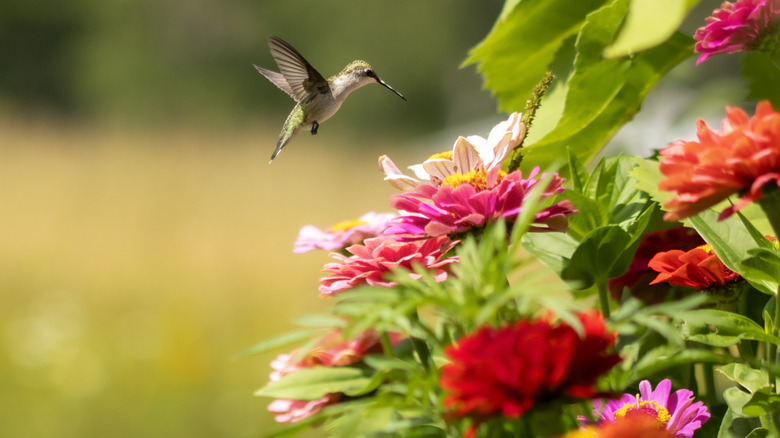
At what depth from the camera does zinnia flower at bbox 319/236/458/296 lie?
30cm

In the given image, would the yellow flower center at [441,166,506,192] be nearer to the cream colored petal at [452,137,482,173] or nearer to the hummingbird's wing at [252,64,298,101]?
the cream colored petal at [452,137,482,173]

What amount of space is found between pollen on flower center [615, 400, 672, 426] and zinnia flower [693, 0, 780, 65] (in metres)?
0.16

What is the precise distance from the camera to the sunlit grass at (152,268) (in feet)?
7.23

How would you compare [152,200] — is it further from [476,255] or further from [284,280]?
[476,255]

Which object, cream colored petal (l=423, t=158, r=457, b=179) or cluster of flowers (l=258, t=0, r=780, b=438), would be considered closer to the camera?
cluster of flowers (l=258, t=0, r=780, b=438)

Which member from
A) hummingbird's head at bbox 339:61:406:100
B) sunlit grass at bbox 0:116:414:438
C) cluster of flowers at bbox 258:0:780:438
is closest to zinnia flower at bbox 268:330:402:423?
cluster of flowers at bbox 258:0:780:438

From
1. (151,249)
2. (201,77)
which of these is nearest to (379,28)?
(201,77)

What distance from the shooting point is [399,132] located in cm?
1013

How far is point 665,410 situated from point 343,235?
0.18 meters

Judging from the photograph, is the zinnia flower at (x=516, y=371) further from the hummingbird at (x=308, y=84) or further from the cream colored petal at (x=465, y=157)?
the hummingbird at (x=308, y=84)

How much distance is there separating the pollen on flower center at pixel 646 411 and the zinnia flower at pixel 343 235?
5.3 inches

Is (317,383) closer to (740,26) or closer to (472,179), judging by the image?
(472,179)

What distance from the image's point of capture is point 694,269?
321 millimetres

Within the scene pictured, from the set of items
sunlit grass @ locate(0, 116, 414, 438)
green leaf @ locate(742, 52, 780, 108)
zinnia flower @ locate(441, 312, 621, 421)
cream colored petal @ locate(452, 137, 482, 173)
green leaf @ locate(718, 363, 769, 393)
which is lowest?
green leaf @ locate(718, 363, 769, 393)
